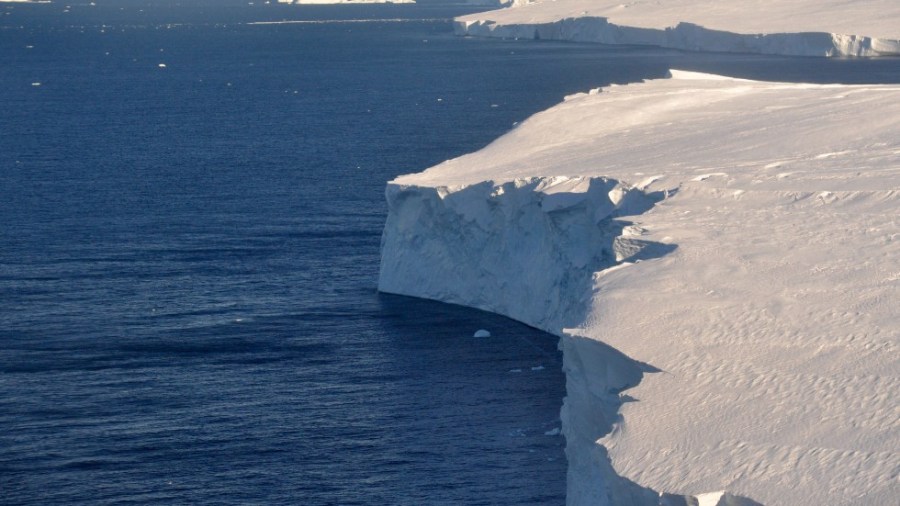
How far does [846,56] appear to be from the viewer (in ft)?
252

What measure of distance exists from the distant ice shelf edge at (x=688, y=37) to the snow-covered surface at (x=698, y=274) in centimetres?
4246

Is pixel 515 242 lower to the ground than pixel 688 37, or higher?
lower

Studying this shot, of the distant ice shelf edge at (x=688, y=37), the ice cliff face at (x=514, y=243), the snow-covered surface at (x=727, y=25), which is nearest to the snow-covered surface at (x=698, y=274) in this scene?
the ice cliff face at (x=514, y=243)

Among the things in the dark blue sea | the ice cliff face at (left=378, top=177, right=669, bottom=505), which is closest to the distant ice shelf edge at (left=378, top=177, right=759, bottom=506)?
the ice cliff face at (left=378, top=177, right=669, bottom=505)

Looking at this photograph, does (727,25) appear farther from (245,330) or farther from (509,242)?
(245,330)

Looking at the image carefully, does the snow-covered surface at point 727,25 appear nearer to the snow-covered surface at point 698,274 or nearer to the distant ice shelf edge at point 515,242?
the snow-covered surface at point 698,274

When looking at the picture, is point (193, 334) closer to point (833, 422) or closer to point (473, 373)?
point (473, 373)

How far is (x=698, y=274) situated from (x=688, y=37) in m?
72.2

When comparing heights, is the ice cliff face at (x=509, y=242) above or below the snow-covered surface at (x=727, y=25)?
below

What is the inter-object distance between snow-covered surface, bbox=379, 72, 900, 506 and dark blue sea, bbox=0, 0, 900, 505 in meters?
2.00

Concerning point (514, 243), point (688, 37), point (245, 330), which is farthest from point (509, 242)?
point (688, 37)

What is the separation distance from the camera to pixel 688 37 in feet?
289

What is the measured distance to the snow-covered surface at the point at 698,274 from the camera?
44.7ft

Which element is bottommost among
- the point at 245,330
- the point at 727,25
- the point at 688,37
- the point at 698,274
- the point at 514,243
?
the point at 245,330
